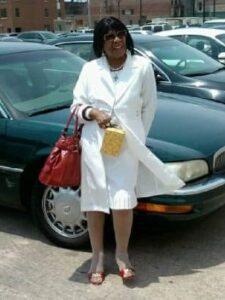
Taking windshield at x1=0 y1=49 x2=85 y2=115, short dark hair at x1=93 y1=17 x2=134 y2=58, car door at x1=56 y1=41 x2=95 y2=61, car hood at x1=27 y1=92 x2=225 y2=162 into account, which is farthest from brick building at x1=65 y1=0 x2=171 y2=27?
short dark hair at x1=93 y1=17 x2=134 y2=58

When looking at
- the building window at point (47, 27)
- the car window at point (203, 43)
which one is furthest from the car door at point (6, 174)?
the building window at point (47, 27)

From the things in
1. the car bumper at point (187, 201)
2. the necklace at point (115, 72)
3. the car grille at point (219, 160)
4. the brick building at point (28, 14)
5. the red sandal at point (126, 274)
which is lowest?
the brick building at point (28, 14)

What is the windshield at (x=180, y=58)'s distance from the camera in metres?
7.59

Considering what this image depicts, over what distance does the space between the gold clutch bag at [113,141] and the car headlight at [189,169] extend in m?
0.54

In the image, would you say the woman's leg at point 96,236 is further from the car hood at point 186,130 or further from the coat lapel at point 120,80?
the coat lapel at point 120,80

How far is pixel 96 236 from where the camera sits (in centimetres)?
369

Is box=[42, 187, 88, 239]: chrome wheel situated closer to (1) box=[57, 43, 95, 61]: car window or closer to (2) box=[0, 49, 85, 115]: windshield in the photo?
(2) box=[0, 49, 85, 115]: windshield

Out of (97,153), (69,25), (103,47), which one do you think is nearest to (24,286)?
(97,153)

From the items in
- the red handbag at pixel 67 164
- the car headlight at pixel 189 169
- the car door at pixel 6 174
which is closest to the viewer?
the red handbag at pixel 67 164

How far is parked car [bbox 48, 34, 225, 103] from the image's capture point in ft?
23.3

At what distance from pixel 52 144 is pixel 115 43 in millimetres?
1016

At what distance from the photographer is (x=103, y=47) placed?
3477mm

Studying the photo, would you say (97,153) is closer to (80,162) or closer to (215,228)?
(80,162)

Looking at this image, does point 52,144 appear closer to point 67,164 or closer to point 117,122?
point 67,164
